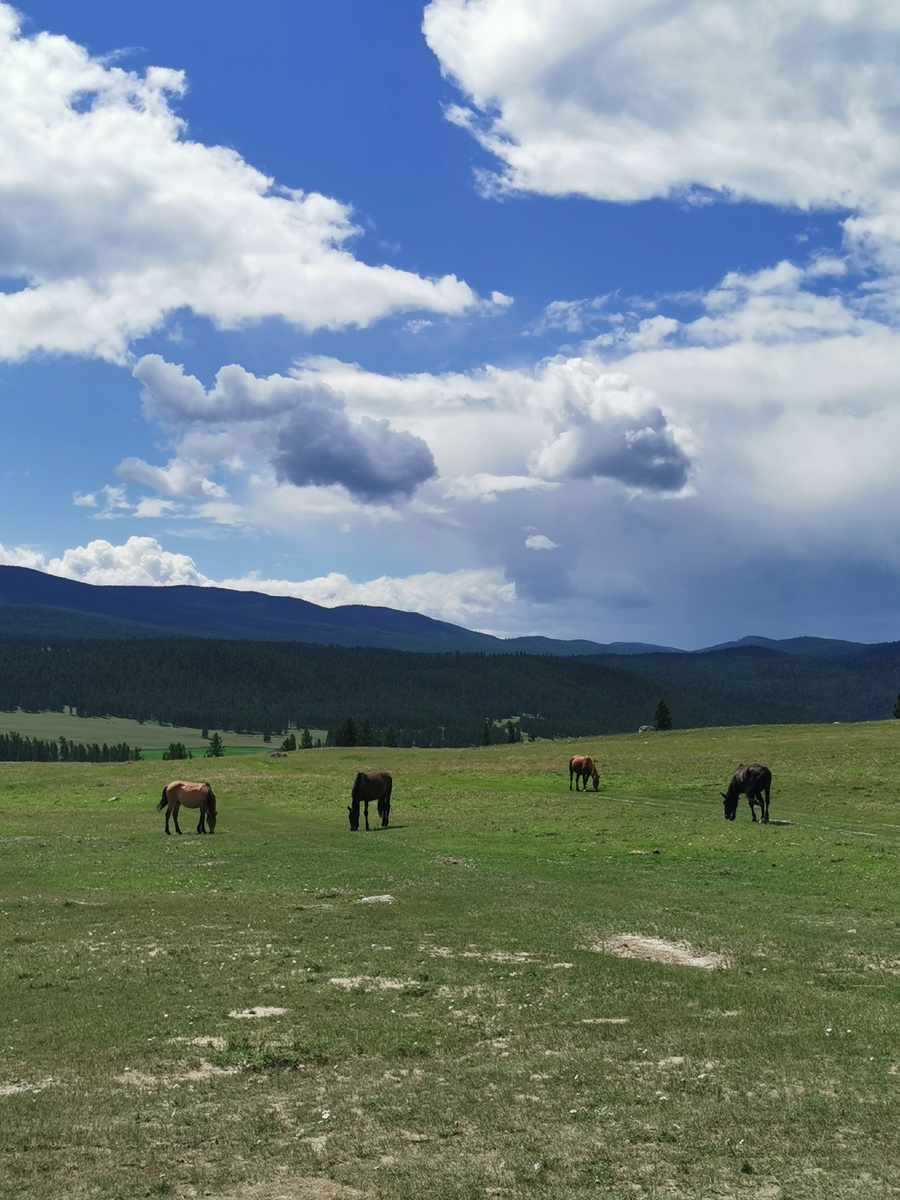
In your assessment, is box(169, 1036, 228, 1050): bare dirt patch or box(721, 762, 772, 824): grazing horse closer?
box(169, 1036, 228, 1050): bare dirt patch

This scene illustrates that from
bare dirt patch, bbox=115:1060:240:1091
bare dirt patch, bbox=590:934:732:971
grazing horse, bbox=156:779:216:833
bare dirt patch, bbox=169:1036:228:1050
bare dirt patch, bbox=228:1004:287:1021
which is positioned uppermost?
bare dirt patch, bbox=115:1060:240:1091

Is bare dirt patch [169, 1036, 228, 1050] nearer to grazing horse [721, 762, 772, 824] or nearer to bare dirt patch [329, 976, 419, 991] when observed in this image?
bare dirt patch [329, 976, 419, 991]

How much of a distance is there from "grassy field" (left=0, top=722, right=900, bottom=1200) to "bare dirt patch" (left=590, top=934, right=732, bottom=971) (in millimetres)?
99

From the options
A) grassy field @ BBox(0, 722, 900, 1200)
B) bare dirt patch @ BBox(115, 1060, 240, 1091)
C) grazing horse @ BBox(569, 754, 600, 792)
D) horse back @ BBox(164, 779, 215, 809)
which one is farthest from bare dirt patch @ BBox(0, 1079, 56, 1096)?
grazing horse @ BBox(569, 754, 600, 792)

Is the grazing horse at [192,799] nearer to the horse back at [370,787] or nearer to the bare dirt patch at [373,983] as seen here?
the horse back at [370,787]

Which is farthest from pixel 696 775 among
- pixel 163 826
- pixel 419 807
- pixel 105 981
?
pixel 105 981

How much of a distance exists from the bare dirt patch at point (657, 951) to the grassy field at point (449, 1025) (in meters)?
0.10

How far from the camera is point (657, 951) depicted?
1841 cm

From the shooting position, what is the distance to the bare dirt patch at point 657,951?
1745 centimetres

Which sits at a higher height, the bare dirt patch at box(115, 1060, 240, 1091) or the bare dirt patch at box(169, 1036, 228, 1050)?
the bare dirt patch at box(115, 1060, 240, 1091)

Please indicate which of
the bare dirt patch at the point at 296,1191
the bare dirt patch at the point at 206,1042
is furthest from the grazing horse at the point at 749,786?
the bare dirt patch at the point at 296,1191

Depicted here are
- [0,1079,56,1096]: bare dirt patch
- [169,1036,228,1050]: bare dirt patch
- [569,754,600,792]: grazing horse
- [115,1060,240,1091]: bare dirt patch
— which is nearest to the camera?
[0,1079,56,1096]: bare dirt patch

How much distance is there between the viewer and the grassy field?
9398 millimetres

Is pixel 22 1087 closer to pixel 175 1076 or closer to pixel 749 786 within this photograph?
pixel 175 1076
